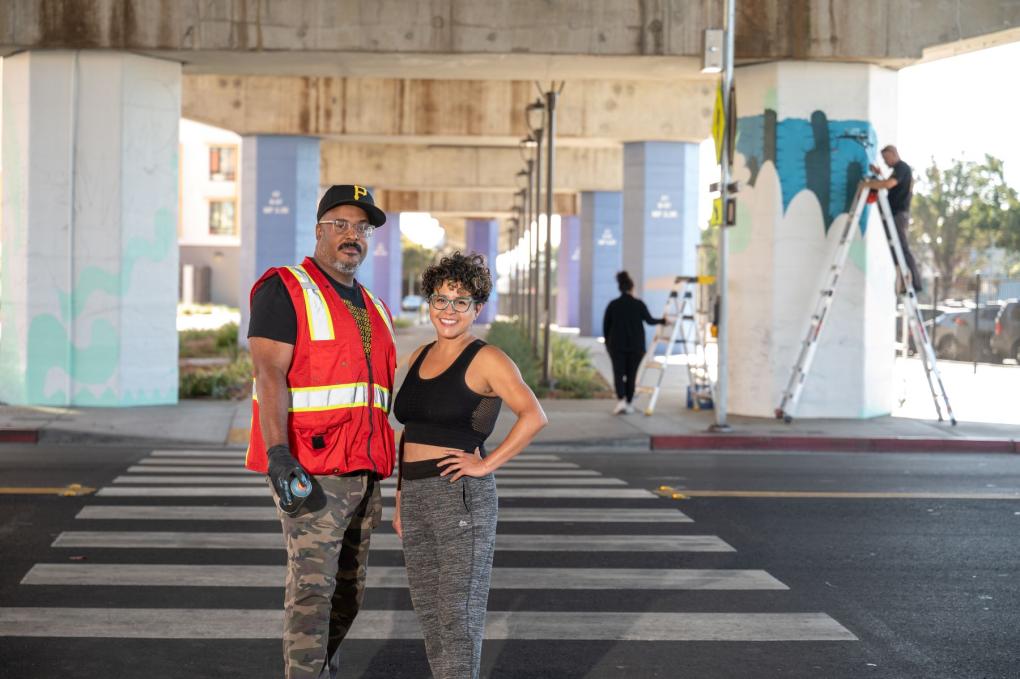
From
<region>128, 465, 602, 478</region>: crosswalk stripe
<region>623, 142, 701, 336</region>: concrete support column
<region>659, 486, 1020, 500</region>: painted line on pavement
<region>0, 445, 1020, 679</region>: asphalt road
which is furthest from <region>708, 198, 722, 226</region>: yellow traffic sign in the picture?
<region>623, 142, 701, 336</region>: concrete support column

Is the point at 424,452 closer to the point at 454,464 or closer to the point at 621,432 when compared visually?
the point at 454,464

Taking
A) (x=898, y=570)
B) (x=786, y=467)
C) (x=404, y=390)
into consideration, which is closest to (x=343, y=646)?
(x=404, y=390)

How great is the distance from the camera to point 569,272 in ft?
196

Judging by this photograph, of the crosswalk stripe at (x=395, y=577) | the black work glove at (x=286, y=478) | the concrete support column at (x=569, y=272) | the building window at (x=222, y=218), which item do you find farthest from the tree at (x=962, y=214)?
the black work glove at (x=286, y=478)

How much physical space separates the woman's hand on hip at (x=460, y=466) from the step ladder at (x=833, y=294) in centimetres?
1290

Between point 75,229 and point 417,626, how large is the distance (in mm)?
12522

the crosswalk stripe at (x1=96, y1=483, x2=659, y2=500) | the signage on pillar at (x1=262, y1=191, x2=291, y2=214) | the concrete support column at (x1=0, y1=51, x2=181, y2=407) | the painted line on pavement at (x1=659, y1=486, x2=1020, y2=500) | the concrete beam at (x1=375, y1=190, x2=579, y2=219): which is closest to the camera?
the crosswalk stripe at (x1=96, y1=483, x2=659, y2=500)

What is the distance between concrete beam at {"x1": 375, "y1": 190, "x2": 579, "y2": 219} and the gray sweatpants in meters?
52.7

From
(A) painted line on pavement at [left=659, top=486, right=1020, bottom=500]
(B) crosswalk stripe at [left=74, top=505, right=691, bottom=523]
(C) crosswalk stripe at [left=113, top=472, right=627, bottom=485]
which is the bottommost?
(C) crosswalk stripe at [left=113, top=472, right=627, bottom=485]

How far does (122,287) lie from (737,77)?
892 cm

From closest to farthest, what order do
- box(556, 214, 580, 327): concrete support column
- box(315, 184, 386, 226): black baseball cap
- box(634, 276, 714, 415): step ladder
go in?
box(315, 184, 386, 226): black baseball cap, box(634, 276, 714, 415): step ladder, box(556, 214, 580, 327): concrete support column

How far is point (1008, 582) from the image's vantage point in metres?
7.98

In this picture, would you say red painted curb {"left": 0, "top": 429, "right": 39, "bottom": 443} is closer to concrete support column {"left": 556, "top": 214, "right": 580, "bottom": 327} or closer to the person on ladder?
the person on ladder

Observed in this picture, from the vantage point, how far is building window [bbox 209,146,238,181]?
3071 inches
